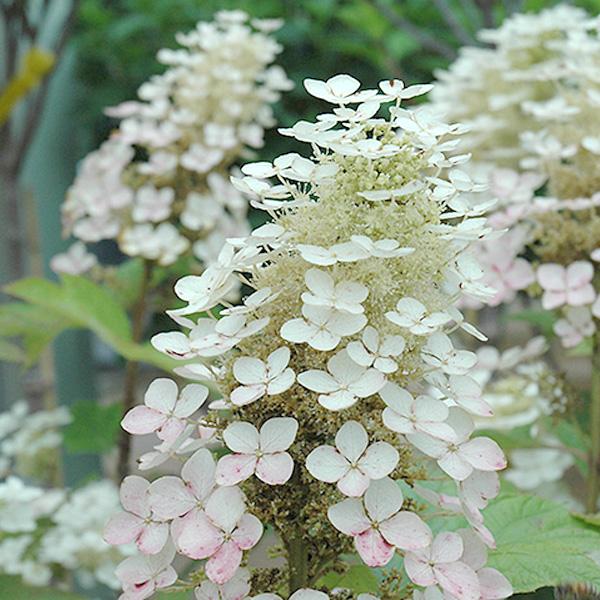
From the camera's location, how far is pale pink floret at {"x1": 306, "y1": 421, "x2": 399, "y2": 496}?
384 mm

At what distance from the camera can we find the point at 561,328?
2.44 ft

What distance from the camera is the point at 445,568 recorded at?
15.6 inches

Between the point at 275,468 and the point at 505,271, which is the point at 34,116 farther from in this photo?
the point at 275,468

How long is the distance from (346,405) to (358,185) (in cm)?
10

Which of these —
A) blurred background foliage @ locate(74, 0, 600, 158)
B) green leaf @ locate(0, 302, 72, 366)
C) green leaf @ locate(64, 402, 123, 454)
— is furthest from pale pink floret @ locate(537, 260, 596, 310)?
blurred background foliage @ locate(74, 0, 600, 158)

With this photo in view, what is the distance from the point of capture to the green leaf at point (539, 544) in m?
0.47

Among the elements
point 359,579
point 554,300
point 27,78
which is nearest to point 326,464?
point 359,579

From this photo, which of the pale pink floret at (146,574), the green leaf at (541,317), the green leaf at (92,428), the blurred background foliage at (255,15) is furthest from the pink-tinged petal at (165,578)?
the blurred background foliage at (255,15)

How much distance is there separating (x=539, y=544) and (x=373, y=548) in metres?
0.15

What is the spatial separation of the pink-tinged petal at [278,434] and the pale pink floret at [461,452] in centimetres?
5

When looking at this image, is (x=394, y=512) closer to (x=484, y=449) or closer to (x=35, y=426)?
(x=484, y=449)

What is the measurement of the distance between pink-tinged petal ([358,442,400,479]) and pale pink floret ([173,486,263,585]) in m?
0.05

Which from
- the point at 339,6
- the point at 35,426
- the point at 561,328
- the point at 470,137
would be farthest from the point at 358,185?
the point at 339,6

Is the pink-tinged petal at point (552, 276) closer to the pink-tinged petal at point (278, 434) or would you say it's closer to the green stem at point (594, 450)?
the green stem at point (594, 450)
